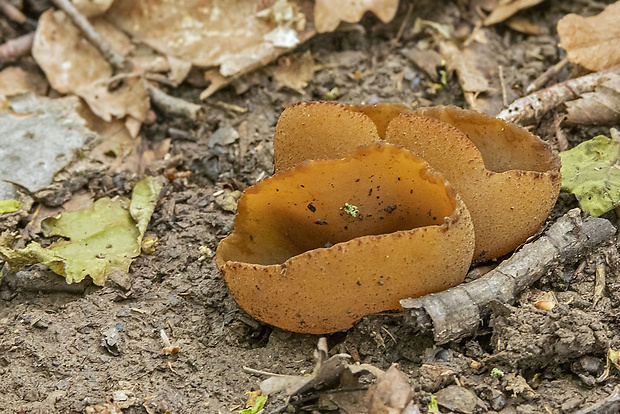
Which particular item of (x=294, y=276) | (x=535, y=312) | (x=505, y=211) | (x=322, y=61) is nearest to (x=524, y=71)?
(x=322, y=61)

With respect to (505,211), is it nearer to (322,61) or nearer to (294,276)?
(294,276)

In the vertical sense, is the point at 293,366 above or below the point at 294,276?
below

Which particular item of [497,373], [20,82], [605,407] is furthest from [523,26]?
[20,82]

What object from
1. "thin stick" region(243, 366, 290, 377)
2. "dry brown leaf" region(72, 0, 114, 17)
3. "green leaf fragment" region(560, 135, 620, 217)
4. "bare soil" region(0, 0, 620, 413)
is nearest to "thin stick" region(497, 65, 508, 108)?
"bare soil" region(0, 0, 620, 413)

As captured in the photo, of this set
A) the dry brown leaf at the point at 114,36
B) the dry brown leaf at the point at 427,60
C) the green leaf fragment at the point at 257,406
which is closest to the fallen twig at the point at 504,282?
the green leaf fragment at the point at 257,406

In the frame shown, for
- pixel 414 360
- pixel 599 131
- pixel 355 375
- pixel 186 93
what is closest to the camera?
pixel 355 375

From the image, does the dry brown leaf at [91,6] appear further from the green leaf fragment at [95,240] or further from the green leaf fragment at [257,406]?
the green leaf fragment at [257,406]

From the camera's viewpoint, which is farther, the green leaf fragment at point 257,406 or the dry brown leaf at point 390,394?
the green leaf fragment at point 257,406
